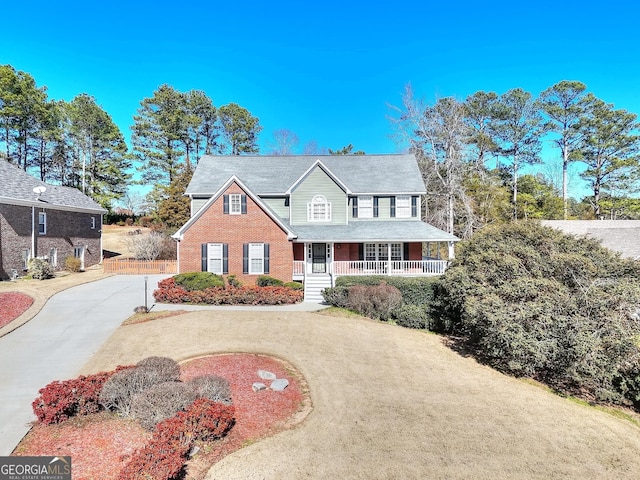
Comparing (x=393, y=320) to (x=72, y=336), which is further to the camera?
(x=393, y=320)

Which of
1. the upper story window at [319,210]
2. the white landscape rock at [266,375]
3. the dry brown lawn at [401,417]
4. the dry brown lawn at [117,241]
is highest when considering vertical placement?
the upper story window at [319,210]

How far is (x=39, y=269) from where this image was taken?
72.8 feet

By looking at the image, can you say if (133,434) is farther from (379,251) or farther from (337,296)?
(379,251)

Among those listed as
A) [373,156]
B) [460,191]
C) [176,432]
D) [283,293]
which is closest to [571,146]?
[460,191]

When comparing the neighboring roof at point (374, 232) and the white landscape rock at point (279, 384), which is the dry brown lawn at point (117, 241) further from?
the white landscape rock at point (279, 384)

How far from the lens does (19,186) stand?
940 inches

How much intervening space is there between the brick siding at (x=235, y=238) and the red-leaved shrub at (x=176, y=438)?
1397cm

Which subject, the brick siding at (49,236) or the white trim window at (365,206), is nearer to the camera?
the brick siding at (49,236)

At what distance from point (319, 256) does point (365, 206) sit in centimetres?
554

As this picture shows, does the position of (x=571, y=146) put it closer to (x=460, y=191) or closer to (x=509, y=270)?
(x=460, y=191)

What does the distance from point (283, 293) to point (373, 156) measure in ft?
51.6

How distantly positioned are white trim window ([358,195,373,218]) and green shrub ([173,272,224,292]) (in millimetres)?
11679

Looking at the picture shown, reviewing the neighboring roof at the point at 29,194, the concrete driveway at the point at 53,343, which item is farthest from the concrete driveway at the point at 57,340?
the neighboring roof at the point at 29,194

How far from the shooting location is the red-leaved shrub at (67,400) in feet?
21.9
